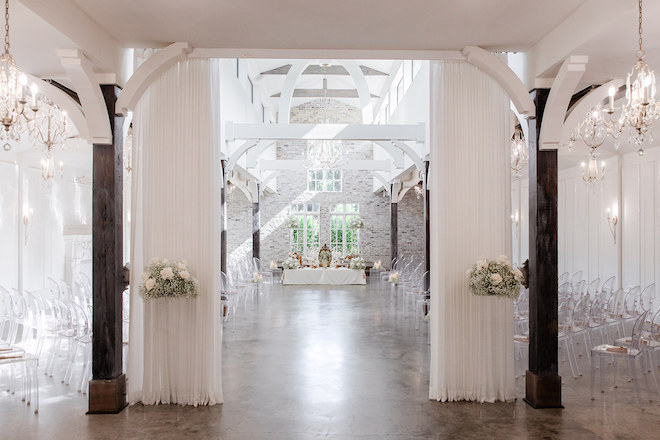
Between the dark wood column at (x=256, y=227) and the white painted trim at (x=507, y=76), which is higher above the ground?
the white painted trim at (x=507, y=76)

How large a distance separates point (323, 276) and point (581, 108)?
12.6 meters

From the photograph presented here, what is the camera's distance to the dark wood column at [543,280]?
16.7 feet

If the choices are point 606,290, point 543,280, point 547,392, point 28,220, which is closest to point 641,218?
point 606,290

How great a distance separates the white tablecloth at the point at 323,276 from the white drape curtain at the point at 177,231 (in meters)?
11.9

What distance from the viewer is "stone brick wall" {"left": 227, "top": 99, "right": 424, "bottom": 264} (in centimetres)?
2238

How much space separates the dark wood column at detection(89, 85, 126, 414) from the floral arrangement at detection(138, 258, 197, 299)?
356mm

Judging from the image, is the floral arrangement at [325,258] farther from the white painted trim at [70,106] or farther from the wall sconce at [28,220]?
the white painted trim at [70,106]

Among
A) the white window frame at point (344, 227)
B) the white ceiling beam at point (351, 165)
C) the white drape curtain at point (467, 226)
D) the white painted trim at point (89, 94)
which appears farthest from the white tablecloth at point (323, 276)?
the white painted trim at point (89, 94)

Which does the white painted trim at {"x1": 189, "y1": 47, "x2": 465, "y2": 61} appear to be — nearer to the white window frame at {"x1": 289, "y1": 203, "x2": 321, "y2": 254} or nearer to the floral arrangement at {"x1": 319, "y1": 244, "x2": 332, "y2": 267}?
the floral arrangement at {"x1": 319, "y1": 244, "x2": 332, "y2": 267}

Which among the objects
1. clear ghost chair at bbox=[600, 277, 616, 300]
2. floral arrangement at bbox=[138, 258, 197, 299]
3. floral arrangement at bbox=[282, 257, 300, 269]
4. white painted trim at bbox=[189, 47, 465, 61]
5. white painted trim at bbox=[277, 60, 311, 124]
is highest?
white painted trim at bbox=[277, 60, 311, 124]

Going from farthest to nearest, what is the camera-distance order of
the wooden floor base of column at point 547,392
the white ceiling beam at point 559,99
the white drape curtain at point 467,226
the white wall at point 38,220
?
1. the white wall at point 38,220
2. the white drape curtain at point 467,226
3. the wooden floor base of column at point 547,392
4. the white ceiling beam at point 559,99

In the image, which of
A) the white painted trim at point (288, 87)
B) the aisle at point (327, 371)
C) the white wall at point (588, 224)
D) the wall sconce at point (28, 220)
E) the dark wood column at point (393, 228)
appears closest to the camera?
the aisle at point (327, 371)

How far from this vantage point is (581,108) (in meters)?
5.29

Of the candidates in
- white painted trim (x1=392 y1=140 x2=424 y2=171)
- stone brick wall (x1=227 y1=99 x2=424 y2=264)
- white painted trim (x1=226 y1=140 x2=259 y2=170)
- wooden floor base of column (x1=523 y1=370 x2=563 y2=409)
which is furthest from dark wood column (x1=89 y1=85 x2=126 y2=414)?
stone brick wall (x1=227 y1=99 x2=424 y2=264)
